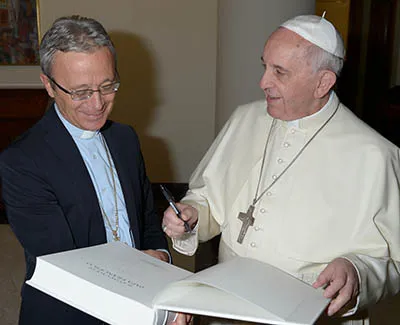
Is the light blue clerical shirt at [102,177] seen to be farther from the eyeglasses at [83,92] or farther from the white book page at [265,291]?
the white book page at [265,291]

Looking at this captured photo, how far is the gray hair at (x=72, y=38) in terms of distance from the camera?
6.15 ft

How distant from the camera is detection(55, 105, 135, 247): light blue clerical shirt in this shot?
2090mm

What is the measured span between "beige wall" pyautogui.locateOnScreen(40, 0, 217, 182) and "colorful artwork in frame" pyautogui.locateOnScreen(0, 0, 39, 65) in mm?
135

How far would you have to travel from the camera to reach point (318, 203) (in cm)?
Result: 208

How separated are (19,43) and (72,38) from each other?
4.65 metres

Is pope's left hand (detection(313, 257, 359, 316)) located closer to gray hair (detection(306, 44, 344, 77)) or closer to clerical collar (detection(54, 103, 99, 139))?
gray hair (detection(306, 44, 344, 77))

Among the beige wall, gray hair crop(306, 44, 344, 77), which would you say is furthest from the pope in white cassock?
the beige wall

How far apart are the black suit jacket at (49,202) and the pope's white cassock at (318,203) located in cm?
46

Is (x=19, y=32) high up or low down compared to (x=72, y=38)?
down

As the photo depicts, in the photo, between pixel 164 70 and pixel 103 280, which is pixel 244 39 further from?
pixel 103 280

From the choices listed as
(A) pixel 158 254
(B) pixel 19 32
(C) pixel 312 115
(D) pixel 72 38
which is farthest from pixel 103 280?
(B) pixel 19 32

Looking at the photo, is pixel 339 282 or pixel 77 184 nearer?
pixel 339 282

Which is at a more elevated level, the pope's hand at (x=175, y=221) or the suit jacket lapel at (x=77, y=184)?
the suit jacket lapel at (x=77, y=184)

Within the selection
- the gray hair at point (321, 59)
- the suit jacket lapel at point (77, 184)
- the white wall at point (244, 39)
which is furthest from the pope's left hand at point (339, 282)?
the white wall at point (244, 39)
